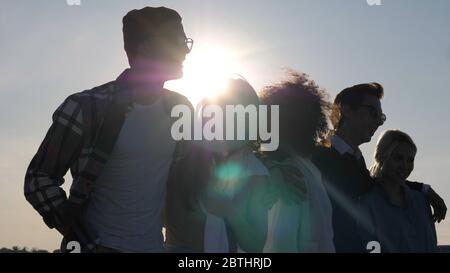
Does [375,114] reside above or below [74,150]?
above

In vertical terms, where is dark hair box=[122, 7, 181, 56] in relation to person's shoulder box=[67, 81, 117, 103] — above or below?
above

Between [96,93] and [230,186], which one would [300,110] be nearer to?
[230,186]

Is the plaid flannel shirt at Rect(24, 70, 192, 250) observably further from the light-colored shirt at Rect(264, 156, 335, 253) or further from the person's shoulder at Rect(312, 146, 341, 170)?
the person's shoulder at Rect(312, 146, 341, 170)

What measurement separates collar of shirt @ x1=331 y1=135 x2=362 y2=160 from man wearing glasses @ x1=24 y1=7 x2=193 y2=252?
2.31m

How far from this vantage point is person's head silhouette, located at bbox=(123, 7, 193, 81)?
3830mm

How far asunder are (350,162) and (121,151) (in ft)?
8.79

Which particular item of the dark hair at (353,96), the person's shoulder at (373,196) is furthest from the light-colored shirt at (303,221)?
the dark hair at (353,96)

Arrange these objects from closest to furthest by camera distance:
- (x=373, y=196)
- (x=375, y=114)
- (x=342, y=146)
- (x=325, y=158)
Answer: (x=325, y=158)
(x=342, y=146)
(x=373, y=196)
(x=375, y=114)

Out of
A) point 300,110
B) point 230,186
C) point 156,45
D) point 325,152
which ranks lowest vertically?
point 230,186

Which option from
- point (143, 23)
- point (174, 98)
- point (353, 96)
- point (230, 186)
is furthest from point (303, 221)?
point (353, 96)

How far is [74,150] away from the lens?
3529 mm

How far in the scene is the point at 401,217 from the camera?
633cm

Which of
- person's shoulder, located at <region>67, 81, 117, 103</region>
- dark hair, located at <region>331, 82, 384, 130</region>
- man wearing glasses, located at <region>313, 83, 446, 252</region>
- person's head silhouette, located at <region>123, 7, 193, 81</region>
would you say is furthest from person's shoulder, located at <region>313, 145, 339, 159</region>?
person's shoulder, located at <region>67, 81, 117, 103</region>
